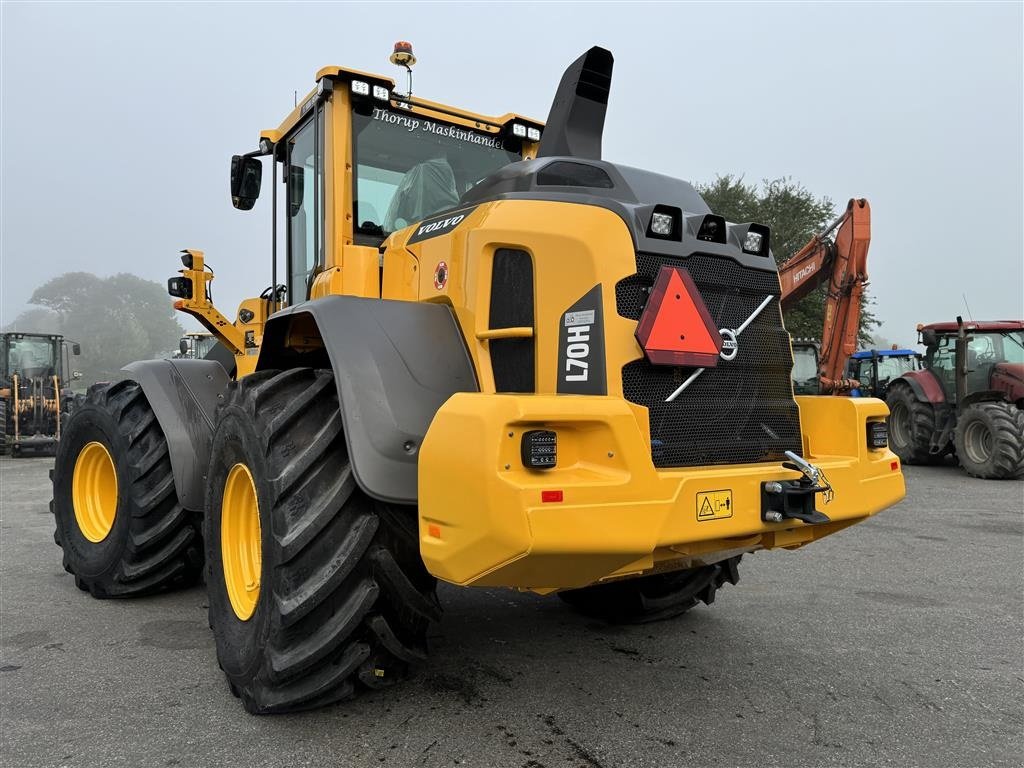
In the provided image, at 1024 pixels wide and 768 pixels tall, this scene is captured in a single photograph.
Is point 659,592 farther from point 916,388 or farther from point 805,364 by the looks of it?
Answer: point 805,364

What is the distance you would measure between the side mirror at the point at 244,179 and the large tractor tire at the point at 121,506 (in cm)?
130

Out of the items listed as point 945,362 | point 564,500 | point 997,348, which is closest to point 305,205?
point 564,500

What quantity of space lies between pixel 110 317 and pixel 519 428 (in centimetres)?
10571

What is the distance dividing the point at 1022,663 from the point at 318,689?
329 cm

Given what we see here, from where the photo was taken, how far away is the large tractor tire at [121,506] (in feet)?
13.9

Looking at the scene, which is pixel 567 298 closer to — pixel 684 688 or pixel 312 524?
pixel 312 524

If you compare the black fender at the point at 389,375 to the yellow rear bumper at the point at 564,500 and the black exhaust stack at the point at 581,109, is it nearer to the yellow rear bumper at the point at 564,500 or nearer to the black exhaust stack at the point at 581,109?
the yellow rear bumper at the point at 564,500

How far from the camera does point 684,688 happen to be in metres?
3.21

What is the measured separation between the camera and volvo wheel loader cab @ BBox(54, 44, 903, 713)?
228 centimetres

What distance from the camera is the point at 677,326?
276 cm

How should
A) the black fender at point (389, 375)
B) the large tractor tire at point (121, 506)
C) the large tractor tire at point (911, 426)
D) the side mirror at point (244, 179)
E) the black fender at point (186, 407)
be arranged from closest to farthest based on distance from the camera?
1. the black fender at point (389, 375)
2. the black fender at point (186, 407)
3. the large tractor tire at point (121, 506)
4. the side mirror at point (244, 179)
5. the large tractor tire at point (911, 426)

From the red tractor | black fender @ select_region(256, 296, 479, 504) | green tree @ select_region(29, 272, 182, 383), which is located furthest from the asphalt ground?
green tree @ select_region(29, 272, 182, 383)

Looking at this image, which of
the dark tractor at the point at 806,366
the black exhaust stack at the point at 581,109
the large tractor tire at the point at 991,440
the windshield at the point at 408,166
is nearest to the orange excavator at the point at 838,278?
the large tractor tire at the point at 991,440

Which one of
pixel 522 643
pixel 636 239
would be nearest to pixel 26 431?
pixel 522 643
